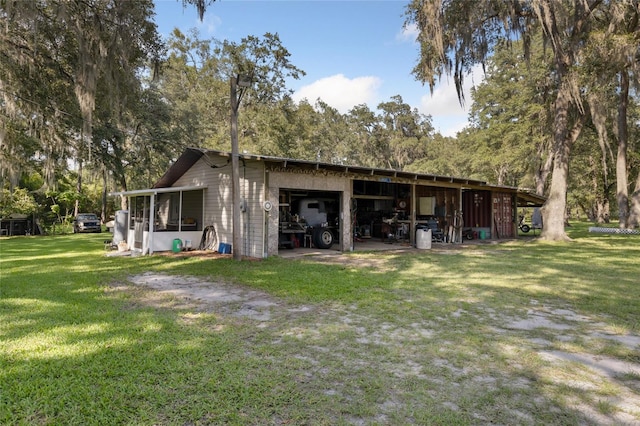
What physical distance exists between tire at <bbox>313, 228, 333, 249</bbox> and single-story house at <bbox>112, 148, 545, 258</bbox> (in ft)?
0.11

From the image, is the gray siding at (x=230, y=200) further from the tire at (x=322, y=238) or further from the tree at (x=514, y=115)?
the tree at (x=514, y=115)

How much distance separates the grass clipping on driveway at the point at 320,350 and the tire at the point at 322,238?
508cm

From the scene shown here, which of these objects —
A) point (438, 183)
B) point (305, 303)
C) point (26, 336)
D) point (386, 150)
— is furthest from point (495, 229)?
point (386, 150)

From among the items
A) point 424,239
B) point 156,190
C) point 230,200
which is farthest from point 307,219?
point 156,190

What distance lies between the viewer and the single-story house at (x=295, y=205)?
10.3 metres

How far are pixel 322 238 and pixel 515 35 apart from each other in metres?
9.57

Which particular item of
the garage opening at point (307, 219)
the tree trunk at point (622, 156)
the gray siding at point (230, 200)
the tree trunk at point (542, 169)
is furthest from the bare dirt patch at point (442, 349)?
the tree trunk at point (542, 169)

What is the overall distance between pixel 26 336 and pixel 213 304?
2068 millimetres

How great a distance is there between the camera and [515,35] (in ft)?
41.2

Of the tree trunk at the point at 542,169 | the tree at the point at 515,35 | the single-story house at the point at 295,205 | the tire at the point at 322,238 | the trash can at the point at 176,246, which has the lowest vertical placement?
the trash can at the point at 176,246

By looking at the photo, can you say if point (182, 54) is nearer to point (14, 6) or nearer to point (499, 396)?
point (14, 6)

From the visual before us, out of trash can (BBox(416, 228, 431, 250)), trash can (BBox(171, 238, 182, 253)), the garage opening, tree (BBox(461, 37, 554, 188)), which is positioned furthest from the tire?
tree (BBox(461, 37, 554, 188))

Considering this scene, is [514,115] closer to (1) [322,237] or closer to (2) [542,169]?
(2) [542,169]

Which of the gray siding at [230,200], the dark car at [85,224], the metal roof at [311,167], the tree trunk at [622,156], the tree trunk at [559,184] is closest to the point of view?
the metal roof at [311,167]
